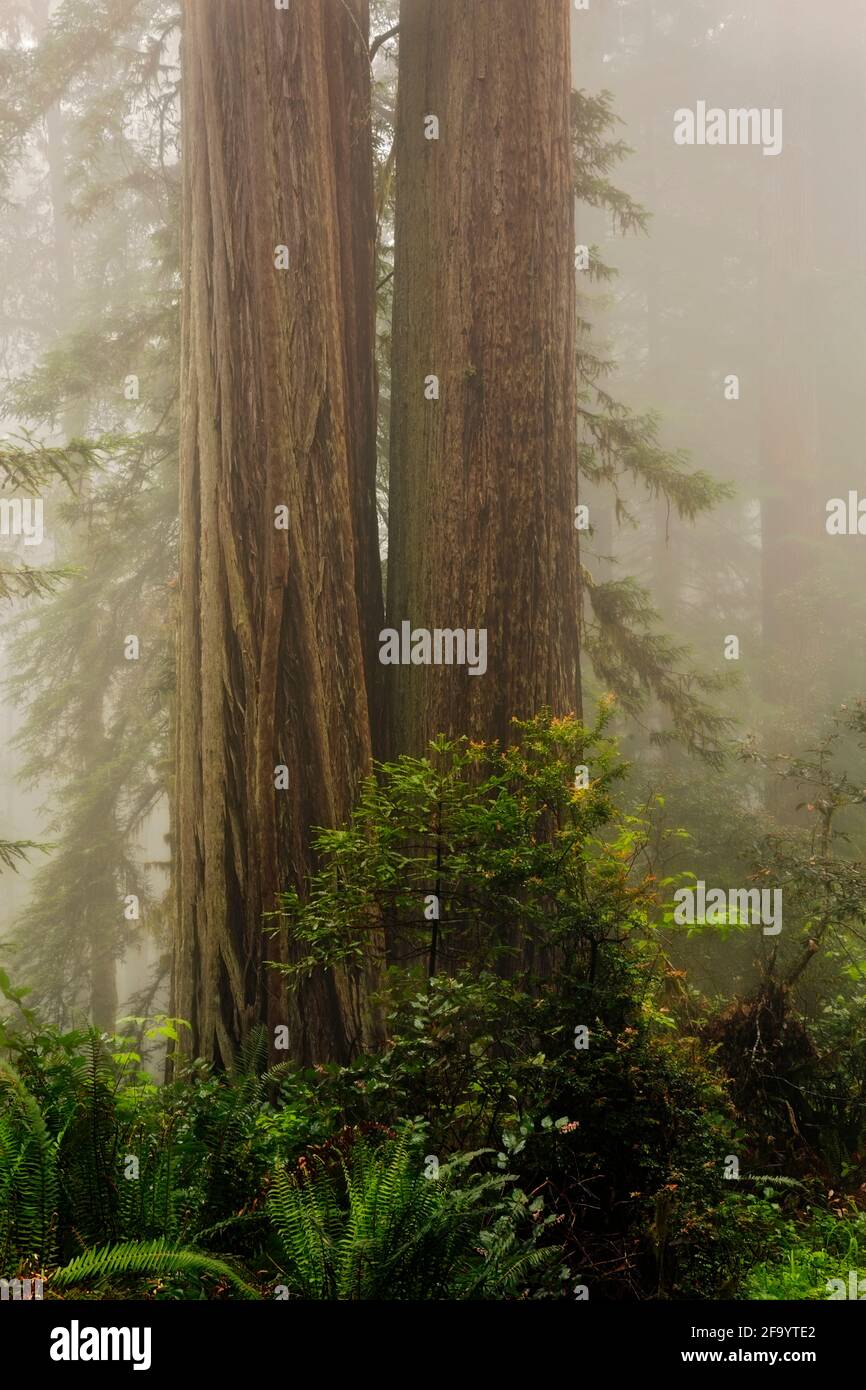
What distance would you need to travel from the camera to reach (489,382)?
525 cm

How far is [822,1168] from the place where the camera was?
13.5ft

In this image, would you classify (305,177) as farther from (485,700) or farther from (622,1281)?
(622,1281)

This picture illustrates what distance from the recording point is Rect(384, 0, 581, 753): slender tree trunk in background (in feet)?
16.9

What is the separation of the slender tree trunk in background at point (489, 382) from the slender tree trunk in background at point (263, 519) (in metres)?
0.34

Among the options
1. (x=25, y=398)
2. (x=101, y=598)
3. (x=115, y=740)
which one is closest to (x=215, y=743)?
(x=25, y=398)

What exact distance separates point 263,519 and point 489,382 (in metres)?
1.29

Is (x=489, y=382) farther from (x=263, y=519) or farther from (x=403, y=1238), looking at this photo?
(x=403, y=1238)

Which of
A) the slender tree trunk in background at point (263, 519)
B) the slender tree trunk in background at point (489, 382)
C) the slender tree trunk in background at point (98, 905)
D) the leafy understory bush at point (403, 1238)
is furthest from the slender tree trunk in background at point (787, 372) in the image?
the leafy understory bush at point (403, 1238)

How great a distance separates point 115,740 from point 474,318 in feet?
36.0

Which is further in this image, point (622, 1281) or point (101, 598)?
point (101, 598)

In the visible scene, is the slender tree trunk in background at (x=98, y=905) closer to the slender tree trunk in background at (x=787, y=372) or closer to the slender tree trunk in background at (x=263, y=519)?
the slender tree trunk in background at (x=263, y=519)

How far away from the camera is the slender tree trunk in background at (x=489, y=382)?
515 centimetres

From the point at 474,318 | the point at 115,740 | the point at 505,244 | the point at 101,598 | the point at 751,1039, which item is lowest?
the point at 751,1039

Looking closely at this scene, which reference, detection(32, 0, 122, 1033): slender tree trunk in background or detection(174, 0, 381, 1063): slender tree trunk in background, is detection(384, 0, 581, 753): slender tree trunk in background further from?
detection(32, 0, 122, 1033): slender tree trunk in background
